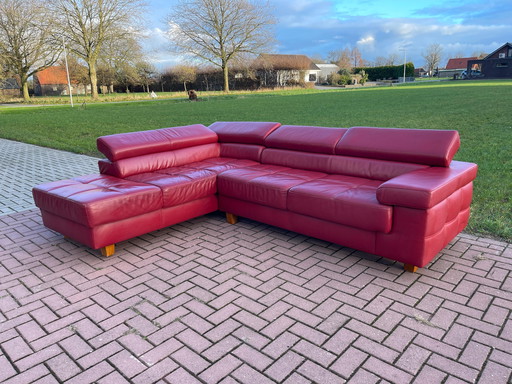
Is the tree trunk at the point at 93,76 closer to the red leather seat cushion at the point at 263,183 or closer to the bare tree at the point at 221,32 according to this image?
the bare tree at the point at 221,32

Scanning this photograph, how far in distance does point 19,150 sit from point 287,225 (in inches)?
346

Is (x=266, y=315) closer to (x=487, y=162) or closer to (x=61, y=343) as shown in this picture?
(x=61, y=343)

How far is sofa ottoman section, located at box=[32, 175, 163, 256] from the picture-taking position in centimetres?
333

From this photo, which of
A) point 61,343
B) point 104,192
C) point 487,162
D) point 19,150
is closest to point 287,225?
point 104,192

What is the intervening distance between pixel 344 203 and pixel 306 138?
153 centimetres

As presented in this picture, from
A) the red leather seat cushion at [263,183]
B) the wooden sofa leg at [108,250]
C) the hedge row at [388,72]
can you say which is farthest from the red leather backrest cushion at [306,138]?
the hedge row at [388,72]

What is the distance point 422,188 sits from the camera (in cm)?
278

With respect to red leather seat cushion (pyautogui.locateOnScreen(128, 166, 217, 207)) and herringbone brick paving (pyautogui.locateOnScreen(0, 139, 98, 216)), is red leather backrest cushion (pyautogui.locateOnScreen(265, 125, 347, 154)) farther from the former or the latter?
herringbone brick paving (pyautogui.locateOnScreen(0, 139, 98, 216))

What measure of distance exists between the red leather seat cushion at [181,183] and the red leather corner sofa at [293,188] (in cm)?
1

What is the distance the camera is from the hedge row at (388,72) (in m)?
56.6

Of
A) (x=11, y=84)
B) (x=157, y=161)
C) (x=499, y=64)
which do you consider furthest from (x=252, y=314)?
(x=499, y=64)

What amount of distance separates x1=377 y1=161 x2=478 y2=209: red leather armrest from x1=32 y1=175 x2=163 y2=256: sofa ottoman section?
7.04 feet

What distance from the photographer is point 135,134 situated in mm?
4750

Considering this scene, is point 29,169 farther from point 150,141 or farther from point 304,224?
point 304,224
